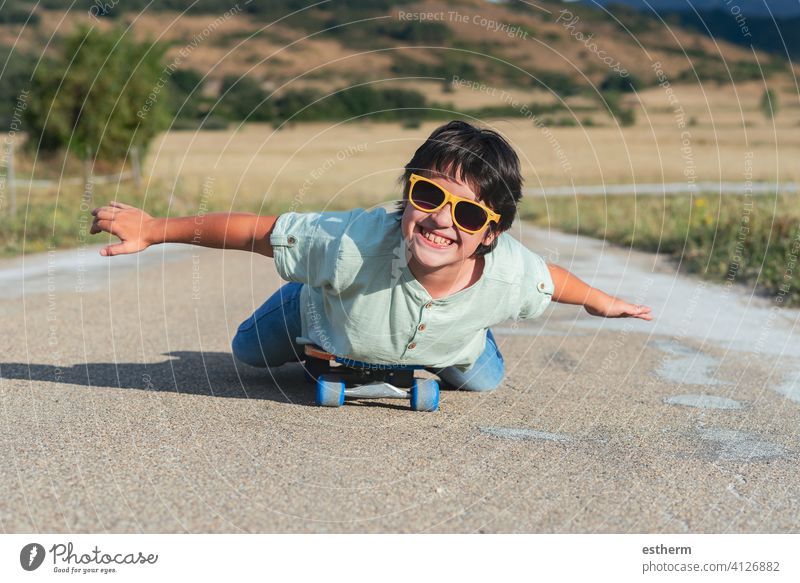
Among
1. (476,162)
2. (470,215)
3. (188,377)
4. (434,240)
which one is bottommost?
(188,377)

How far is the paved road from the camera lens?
391cm

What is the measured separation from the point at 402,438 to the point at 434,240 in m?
0.88

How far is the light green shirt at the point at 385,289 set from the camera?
4.83 m

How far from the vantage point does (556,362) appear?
7176mm

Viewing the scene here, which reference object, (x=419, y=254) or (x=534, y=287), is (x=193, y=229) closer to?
(x=419, y=254)

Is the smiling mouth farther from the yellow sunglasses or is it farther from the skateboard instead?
the skateboard

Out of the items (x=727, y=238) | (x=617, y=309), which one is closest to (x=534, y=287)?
(x=617, y=309)

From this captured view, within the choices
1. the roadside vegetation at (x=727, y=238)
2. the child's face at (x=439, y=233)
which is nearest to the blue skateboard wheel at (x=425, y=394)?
the child's face at (x=439, y=233)

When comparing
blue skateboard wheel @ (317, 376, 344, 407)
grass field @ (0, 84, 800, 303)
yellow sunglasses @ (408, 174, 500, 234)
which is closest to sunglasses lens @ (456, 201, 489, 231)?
yellow sunglasses @ (408, 174, 500, 234)

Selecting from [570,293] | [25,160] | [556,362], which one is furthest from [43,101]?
[570,293]

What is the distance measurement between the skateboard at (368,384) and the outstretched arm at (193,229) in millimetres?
708

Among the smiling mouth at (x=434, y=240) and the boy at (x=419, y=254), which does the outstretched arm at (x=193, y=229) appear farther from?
the smiling mouth at (x=434, y=240)

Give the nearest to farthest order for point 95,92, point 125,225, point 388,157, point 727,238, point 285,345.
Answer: point 125,225
point 285,345
point 727,238
point 95,92
point 388,157

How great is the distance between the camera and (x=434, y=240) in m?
4.67
